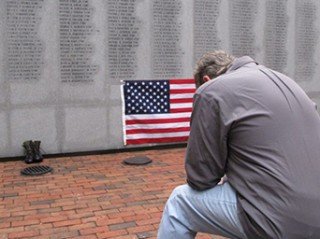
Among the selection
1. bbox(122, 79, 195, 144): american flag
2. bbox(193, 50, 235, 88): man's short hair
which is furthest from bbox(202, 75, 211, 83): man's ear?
bbox(122, 79, 195, 144): american flag

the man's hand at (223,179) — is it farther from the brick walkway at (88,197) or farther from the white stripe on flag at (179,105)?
the white stripe on flag at (179,105)

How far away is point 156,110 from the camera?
6730 mm

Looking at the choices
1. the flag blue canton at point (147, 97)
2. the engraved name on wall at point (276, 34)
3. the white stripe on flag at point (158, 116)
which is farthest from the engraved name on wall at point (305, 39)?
the flag blue canton at point (147, 97)

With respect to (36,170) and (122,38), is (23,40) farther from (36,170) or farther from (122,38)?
(36,170)

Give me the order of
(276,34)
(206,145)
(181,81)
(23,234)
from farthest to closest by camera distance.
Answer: (276,34)
(181,81)
(23,234)
(206,145)

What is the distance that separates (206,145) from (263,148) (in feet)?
0.87

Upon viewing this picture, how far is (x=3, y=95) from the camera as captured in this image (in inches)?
231

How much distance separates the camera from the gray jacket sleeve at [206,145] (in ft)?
6.50

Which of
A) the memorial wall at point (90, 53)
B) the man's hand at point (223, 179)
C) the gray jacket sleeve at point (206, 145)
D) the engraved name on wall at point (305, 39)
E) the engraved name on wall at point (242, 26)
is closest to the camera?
the gray jacket sleeve at point (206, 145)

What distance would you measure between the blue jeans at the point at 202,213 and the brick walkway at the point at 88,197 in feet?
4.33

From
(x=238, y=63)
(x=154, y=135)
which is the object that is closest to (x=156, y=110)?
(x=154, y=135)

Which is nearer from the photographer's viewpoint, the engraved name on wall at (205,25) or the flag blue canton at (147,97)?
the flag blue canton at (147,97)

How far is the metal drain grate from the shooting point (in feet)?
17.4

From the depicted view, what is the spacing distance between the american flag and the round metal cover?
19.9 inches
